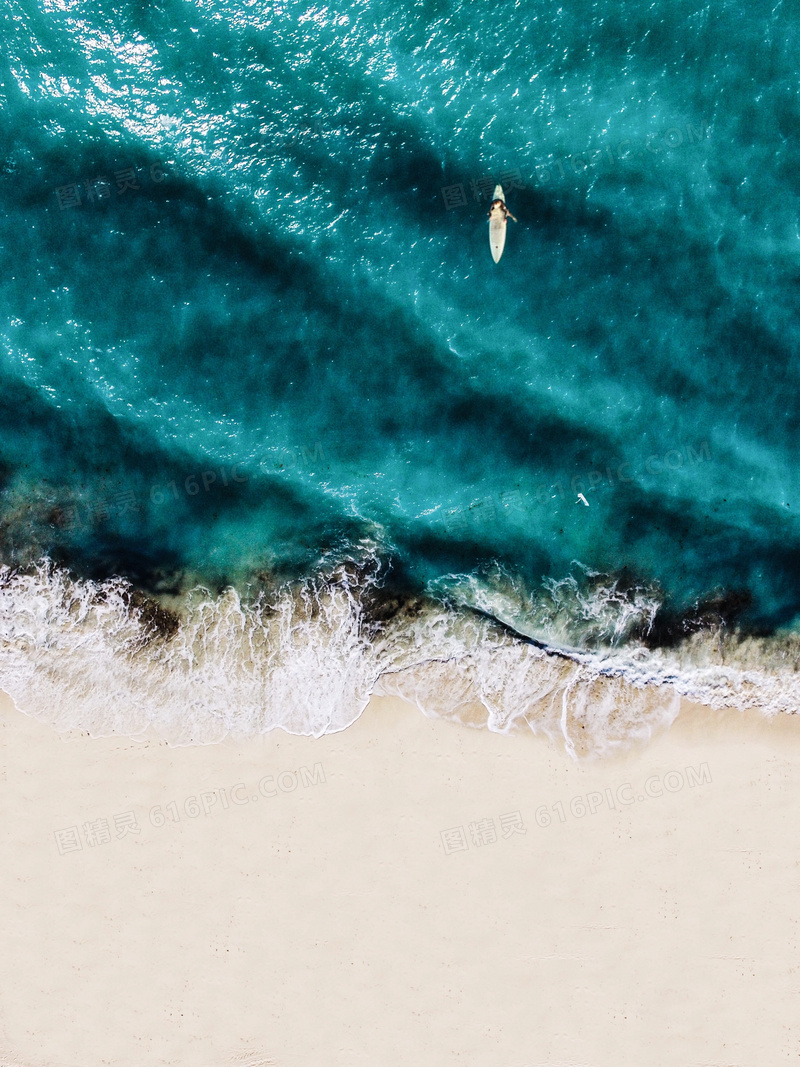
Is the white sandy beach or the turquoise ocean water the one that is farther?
the turquoise ocean water

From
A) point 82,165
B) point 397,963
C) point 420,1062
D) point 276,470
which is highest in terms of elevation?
point 82,165

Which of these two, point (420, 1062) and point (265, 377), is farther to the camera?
point (265, 377)

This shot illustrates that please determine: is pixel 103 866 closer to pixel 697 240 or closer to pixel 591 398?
pixel 591 398

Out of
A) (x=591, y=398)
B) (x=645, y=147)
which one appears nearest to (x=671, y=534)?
(x=591, y=398)

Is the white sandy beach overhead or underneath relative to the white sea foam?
underneath

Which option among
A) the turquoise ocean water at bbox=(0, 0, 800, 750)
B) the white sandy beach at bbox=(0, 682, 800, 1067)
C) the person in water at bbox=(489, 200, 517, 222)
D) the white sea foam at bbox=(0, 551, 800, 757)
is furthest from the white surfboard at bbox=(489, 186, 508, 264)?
the white sandy beach at bbox=(0, 682, 800, 1067)

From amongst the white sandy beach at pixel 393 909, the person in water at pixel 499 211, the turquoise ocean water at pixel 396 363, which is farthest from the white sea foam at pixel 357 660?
the person in water at pixel 499 211

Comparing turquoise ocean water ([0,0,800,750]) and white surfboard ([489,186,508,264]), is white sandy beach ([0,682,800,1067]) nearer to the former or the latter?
turquoise ocean water ([0,0,800,750])

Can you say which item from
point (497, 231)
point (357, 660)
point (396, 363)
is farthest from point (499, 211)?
point (357, 660)
